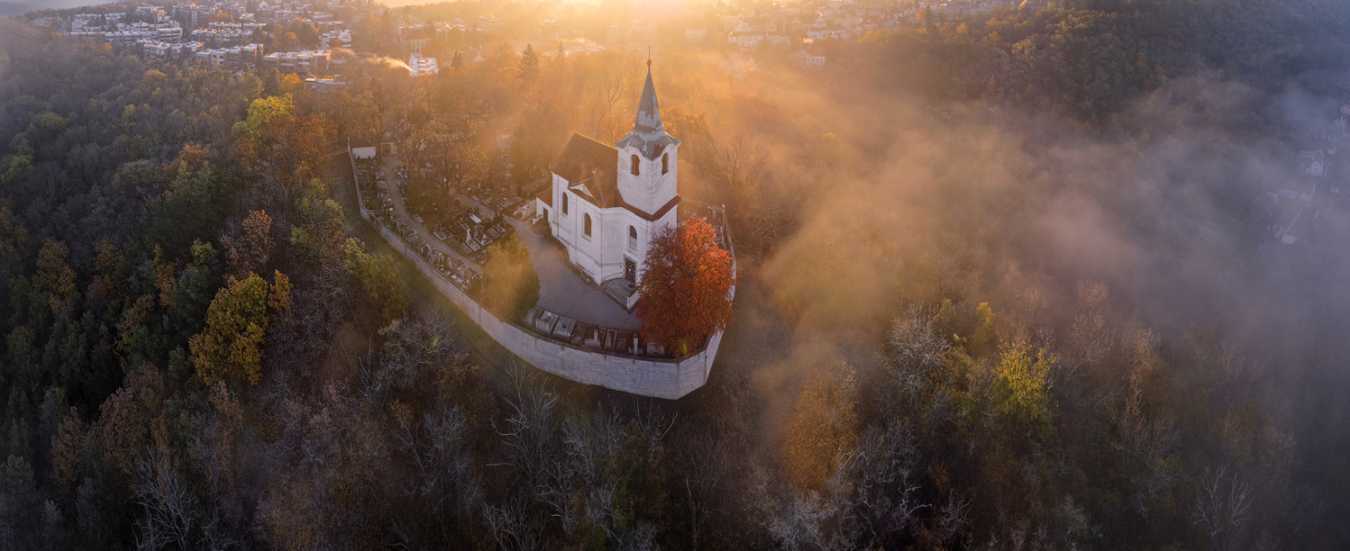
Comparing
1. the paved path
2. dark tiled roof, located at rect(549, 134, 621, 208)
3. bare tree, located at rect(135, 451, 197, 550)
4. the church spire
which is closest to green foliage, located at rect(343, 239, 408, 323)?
the paved path

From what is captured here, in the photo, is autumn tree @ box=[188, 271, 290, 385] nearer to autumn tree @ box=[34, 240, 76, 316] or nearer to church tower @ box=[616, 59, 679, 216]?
autumn tree @ box=[34, 240, 76, 316]

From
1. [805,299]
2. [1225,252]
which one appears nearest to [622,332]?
[805,299]

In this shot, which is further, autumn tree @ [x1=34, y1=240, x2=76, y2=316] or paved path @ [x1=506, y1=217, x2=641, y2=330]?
autumn tree @ [x1=34, y1=240, x2=76, y2=316]

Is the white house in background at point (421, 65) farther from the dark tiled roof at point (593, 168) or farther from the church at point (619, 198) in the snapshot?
the church at point (619, 198)

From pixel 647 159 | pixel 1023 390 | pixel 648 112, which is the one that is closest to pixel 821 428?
pixel 1023 390

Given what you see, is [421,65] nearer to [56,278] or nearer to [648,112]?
[56,278]

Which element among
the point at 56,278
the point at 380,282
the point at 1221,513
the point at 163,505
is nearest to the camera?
the point at 163,505

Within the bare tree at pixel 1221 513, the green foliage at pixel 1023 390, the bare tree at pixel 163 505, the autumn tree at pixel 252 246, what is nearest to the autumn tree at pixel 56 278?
the autumn tree at pixel 252 246
